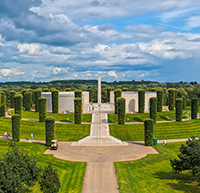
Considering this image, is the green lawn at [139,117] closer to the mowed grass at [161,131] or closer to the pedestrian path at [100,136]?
the pedestrian path at [100,136]

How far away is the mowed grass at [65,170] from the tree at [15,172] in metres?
2.11

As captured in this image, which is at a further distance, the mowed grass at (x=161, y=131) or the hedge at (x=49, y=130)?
the mowed grass at (x=161, y=131)

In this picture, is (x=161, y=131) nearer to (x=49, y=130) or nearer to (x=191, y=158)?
(x=191, y=158)

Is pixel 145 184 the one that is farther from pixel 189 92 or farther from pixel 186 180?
pixel 189 92

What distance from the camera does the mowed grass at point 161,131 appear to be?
45.5 m

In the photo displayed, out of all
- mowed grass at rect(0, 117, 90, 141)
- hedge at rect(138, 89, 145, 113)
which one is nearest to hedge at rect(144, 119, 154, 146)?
mowed grass at rect(0, 117, 90, 141)

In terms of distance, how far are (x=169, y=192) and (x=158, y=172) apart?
18.8 feet

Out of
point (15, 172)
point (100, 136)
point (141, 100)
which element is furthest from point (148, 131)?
point (15, 172)

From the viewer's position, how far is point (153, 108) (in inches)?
2058

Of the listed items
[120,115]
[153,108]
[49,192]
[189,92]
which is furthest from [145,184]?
[189,92]

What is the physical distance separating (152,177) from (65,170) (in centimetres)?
1171

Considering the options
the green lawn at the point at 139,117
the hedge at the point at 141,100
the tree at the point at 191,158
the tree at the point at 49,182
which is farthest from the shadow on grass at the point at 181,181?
the hedge at the point at 141,100

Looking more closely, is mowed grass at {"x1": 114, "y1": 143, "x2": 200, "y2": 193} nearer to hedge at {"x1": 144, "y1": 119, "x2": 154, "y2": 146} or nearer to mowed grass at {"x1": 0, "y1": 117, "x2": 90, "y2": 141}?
hedge at {"x1": 144, "y1": 119, "x2": 154, "y2": 146}

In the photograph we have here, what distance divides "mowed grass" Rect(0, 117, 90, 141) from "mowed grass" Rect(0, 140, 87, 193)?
6.27 metres
